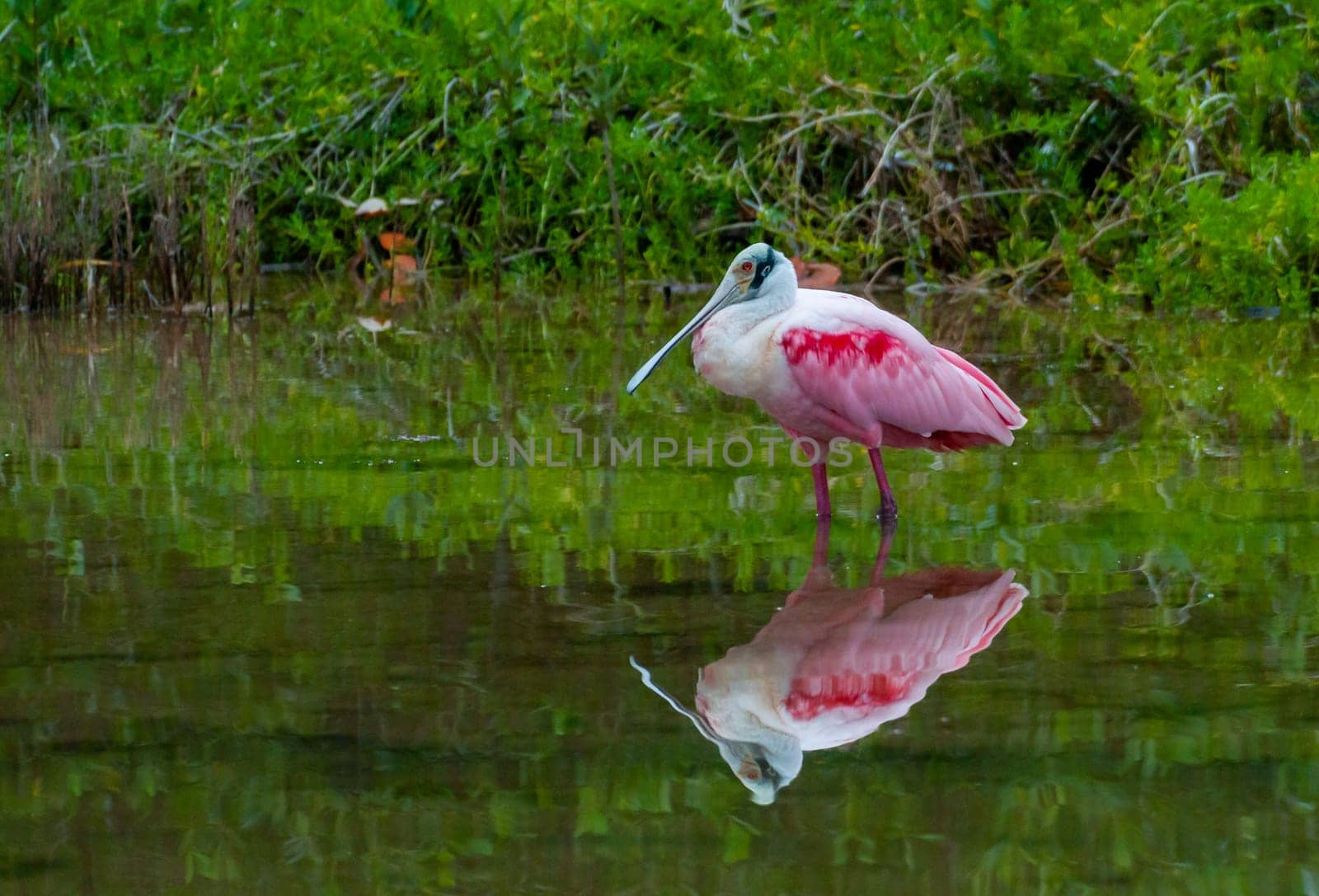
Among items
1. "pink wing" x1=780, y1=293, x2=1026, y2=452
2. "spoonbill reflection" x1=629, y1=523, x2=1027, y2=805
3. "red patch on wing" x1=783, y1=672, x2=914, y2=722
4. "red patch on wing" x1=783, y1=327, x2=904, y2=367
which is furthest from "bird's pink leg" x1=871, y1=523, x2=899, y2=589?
"red patch on wing" x1=783, y1=672, x2=914, y2=722

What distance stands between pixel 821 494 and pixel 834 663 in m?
1.51

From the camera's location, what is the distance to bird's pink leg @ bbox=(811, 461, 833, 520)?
17.0ft

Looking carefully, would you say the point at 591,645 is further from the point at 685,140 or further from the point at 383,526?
the point at 685,140

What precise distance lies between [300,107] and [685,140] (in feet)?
8.71

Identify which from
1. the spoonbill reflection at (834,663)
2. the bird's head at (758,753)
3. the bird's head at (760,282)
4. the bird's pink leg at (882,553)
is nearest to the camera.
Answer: the bird's head at (758,753)

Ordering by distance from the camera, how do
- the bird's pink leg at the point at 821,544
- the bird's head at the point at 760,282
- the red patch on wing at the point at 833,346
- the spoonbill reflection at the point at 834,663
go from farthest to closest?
1. the bird's head at the point at 760,282
2. the red patch on wing at the point at 833,346
3. the bird's pink leg at the point at 821,544
4. the spoonbill reflection at the point at 834,663

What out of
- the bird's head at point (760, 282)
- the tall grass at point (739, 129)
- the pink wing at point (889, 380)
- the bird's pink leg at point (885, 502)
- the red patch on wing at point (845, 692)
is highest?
the tall grass at point (739, 129)

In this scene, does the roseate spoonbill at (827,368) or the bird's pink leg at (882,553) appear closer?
the bird's pink leg at (882,553)

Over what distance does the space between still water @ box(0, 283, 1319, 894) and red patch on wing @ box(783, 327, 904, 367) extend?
1.35ft

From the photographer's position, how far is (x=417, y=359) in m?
8.82

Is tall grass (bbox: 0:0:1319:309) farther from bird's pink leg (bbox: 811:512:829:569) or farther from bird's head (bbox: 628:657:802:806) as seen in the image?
bird's head (bbox: 628:657:802:806)

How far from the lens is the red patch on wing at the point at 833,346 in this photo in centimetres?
511

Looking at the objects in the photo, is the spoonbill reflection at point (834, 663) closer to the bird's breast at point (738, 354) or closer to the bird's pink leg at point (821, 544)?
the bird's pink leg at point (821, 544)

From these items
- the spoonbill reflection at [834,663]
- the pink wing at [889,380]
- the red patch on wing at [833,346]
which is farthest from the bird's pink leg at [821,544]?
the red patch on wing at [833,346]
